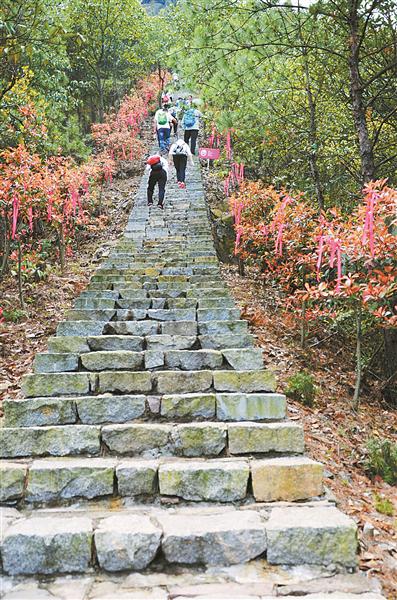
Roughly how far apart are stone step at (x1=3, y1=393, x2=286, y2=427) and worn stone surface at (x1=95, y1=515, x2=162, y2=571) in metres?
1.02

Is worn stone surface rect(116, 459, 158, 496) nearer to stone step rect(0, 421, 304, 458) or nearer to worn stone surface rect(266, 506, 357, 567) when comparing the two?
stone step rect(0, 421, 304, 458)

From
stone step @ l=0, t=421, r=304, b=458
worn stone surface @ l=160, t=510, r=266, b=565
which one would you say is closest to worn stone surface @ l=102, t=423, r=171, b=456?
stone step @ l=0, t=421, r=304, b=458

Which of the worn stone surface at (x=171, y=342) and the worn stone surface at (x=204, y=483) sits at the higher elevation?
the worn stone surface at (x=171, y=342)

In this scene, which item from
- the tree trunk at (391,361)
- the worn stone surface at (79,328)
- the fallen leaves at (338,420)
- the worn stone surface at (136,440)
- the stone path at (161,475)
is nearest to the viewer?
the stone path at (161,475)

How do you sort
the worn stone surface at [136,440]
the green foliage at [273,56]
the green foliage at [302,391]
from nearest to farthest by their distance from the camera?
the worn stone surface at [136,440] → the green foliage at [302,391] → the green foliage at [273,56]

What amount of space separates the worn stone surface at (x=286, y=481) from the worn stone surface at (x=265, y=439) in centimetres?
25

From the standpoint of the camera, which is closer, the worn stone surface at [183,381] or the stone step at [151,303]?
the worn stone surface at [183,381]

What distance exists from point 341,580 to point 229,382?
1.62 meters

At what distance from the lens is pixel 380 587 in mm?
2404

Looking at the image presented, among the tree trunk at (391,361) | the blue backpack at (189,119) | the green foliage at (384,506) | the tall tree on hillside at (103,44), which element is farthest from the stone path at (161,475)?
the tall tree on hillside at (103,44)

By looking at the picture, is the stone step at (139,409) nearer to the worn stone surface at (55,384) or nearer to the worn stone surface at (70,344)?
the worn stone surface at (55,384)

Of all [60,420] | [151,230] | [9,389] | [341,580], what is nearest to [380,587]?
[341,580]

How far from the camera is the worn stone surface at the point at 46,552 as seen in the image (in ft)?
7.84

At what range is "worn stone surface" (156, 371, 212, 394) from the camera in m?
3.67
